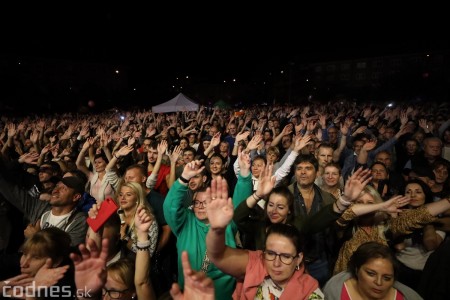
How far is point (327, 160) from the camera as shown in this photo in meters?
4.96

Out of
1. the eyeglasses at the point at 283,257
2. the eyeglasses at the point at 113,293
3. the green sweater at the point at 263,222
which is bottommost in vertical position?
the eyeglasses at the point at 113,293

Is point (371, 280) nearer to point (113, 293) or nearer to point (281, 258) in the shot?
point (281, 258)

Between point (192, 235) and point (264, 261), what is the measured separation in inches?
31.4

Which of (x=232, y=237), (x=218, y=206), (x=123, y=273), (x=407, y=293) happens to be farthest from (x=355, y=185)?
(x=123, y=273)

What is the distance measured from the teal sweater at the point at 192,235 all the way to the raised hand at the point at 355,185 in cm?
99

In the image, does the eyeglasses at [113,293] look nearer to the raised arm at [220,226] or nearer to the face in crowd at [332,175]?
the raised arm at [220,226]

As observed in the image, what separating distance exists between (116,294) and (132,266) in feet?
0.69

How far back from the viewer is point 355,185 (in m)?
2.90

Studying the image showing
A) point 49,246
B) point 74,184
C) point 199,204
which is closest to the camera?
point 49,246

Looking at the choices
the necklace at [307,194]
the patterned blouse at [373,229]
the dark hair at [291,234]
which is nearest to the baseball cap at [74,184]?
the dark hair at [291,234]

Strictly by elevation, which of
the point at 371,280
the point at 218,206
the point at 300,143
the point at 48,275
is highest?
the point at 300,143

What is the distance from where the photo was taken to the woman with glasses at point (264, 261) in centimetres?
229

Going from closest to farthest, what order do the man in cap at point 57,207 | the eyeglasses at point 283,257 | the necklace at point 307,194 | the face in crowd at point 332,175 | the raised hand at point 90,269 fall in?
the raised hand at point 90,269 < the eyeglasses at point 283,257 < the man in cap at point 57,207 < the necklace at point 307,194 < the face in crowd at point 332,175

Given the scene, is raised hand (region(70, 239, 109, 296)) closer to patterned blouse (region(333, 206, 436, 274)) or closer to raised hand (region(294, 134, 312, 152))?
patterned blouse (region(333, 206, 436, 274))
